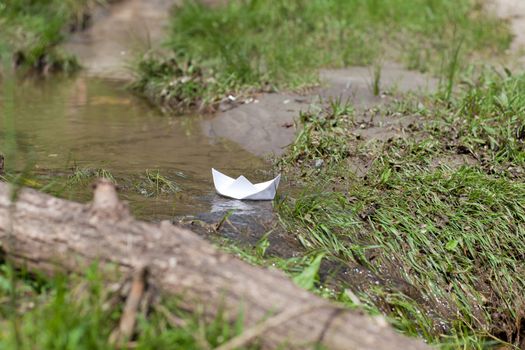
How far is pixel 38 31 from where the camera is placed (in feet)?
31.4

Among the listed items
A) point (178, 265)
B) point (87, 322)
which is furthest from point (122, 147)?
point (87, 322)

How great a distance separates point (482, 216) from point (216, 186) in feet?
5.12

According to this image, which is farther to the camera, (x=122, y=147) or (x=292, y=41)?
(x=292, y=41)

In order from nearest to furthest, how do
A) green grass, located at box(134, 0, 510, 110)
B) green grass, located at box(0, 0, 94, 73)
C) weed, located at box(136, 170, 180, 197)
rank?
weed, located at box(136, 170, 180, 197), green grass, located at box(134, 0, 510, 110), green grass, located at box(0, 0, 94, 73)

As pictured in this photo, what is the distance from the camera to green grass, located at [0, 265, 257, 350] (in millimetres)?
2434

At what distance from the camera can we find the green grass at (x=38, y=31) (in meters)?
9.02

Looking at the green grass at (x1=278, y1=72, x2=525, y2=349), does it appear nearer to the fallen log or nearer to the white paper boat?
the white paper boat

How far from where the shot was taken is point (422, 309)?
4.07 m

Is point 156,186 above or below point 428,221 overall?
below

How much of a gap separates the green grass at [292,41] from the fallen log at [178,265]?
4434 millimetres

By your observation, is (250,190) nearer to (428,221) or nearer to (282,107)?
(428,221)

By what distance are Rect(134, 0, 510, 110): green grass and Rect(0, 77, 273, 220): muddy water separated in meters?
0.40

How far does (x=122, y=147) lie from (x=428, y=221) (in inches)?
104

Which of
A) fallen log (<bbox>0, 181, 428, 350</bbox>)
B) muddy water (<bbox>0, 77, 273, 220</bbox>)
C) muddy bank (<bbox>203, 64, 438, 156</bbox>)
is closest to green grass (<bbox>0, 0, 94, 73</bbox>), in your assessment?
muddy water (<bbox>0, 77, 273, 220</bbox>)
